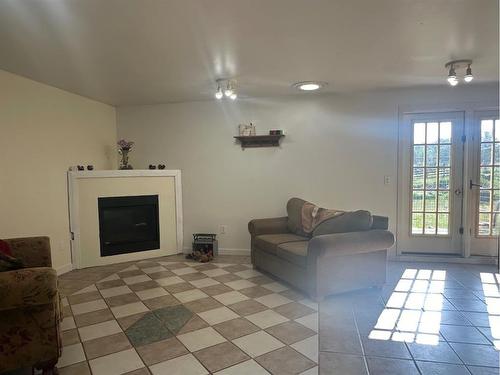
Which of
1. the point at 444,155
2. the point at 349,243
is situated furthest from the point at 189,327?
the point at 444,155

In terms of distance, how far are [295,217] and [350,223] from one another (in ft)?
2.90

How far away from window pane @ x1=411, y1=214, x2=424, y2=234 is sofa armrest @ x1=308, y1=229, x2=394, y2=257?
1378mm

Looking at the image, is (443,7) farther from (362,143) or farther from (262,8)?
(362,143)

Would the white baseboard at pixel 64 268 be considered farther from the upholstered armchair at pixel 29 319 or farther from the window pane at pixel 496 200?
the window pane at pixel 496 200

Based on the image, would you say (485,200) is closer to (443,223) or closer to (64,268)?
(443,223)

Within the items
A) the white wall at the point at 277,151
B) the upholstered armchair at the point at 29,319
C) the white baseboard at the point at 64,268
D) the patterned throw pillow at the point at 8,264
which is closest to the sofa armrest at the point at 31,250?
the patterned throw pillow at the point at 8,264

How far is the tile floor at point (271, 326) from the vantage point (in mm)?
2068

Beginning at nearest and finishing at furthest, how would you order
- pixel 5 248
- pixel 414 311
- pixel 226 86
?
pixel 5 248, pixel 414 311, pixel 226 86

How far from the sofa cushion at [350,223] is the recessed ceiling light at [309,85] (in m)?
1.61

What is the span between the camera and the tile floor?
2.07 metres

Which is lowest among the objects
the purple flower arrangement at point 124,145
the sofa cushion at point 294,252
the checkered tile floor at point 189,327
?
the checkered tile floor at point 189,327

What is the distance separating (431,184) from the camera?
4312 mm

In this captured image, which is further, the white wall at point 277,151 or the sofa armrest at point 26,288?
the white wall at point 277,151

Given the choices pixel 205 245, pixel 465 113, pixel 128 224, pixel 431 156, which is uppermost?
pixel 465 113
